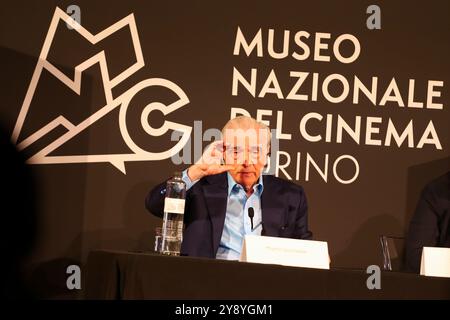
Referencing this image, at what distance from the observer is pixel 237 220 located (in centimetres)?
372

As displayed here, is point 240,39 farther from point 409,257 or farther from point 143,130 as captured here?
point 409,257

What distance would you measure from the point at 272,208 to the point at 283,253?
4.06 ft

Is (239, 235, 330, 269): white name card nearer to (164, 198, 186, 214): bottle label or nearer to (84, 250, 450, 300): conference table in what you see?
(84, 250, 450, 300): conference table

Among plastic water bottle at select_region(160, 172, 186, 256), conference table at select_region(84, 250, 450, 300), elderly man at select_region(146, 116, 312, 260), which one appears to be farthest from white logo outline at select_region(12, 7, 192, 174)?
conference table at select_region(84, 250, 450, 300)

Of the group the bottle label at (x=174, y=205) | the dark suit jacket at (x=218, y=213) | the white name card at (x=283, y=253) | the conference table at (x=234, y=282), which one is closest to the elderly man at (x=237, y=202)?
the dark suit jacket at (x=218, y=213)

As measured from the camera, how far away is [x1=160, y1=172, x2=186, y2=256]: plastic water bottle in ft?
9.43

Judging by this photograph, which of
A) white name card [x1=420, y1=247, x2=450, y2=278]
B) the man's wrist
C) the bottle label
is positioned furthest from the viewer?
the man's wrist

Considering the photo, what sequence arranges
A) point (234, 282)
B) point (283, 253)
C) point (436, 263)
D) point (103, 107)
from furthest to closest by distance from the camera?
point (103, 107) < point (436, 263) < point (283, 253) < point (234, 282)

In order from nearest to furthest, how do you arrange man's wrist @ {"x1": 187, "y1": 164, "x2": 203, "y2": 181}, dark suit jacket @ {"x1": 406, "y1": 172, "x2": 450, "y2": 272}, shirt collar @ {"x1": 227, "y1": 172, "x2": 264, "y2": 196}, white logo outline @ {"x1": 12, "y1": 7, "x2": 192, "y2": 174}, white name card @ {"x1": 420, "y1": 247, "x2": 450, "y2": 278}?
white name card @ {"x1": 420, "y1": 247, "x2": 450, "y2": 278}
man's wrist @ {"x1": 187, "y1": 164, "x2": 203, "y2": 181}
shirt collar @ {"x1": 227, "y1": 172, "x2": 264, "y2": 196}
dark suit jacket @ {"x1": 406, "y1": 172, "x2": 450, "y2": 272}
white logo outline @ {"x1": 12, "y1": 7, "x2": 192, "y2": 174}

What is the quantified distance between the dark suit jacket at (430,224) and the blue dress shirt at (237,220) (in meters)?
0.85

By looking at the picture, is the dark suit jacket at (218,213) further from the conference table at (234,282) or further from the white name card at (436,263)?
the conference table at (234,282)

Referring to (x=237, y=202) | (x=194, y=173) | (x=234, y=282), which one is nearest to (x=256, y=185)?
(x=237, y=202)

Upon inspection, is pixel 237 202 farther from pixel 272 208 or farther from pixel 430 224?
pixel 430 224
